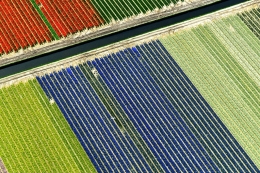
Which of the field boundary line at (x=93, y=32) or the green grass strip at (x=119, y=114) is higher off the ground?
the field boundary line at (x=93, y=32)

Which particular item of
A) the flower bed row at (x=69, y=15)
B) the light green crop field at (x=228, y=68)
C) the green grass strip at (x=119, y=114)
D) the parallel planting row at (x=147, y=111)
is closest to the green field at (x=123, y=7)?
the flower bed row at (x=69, y=15)

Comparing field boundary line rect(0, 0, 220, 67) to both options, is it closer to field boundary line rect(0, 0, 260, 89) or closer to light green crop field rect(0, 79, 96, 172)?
field boundary line rect(0, 0, 260, 89)

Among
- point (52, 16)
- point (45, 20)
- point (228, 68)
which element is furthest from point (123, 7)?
point (228, 68)

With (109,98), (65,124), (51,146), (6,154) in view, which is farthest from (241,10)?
(6,154)

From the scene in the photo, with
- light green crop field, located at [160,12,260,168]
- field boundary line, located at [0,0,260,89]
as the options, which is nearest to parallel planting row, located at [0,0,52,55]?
field boundary line, located at [0,0,260,89]

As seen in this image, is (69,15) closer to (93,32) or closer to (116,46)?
(93,32)

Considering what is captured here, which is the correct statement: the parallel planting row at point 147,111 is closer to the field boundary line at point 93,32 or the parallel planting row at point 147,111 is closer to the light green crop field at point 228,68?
the light green crop field at point 228,68
